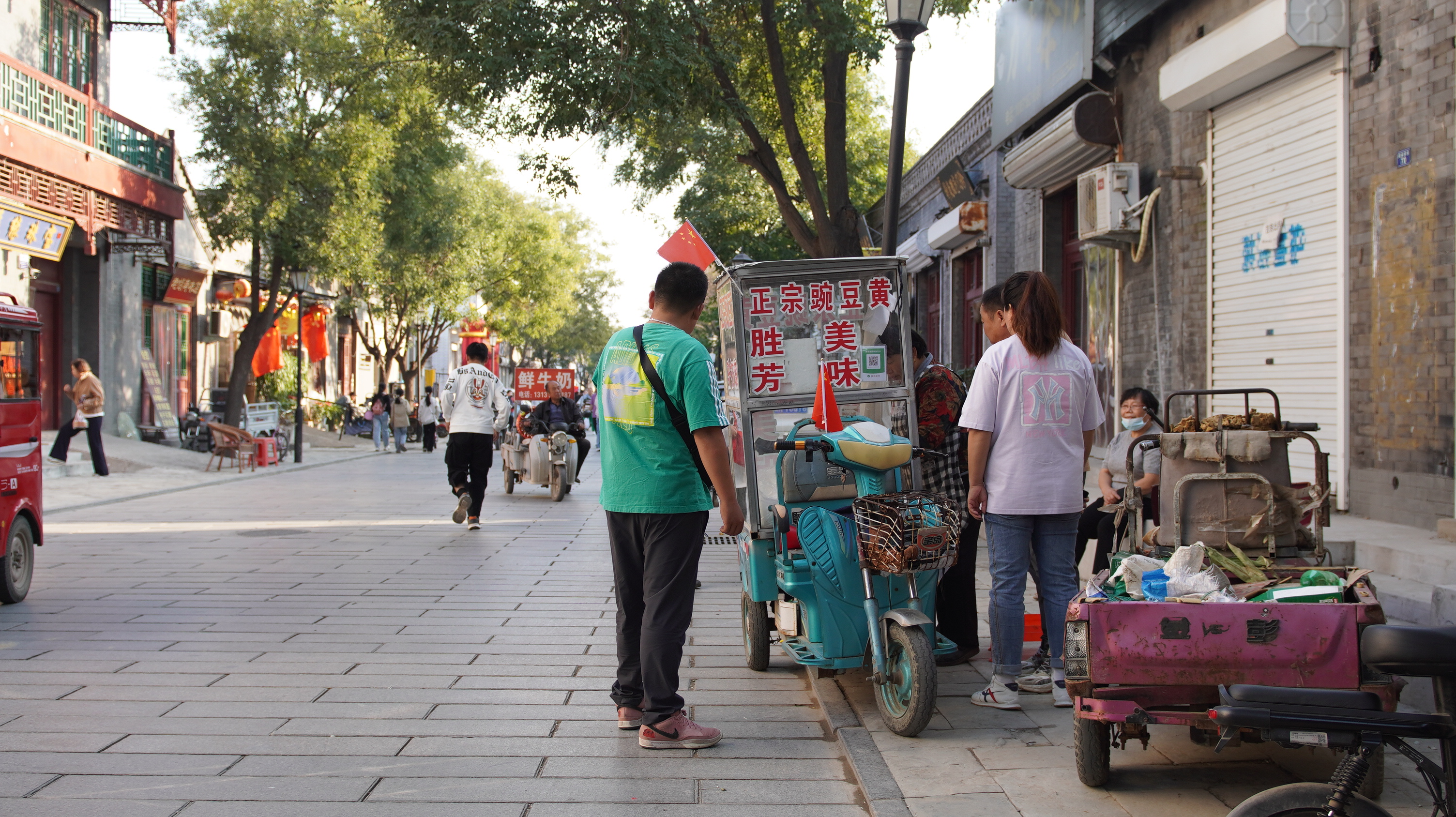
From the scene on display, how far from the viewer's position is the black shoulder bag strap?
4332 millimetres

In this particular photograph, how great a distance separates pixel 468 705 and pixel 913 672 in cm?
196

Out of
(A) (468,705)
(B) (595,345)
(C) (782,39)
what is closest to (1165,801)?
(A) (468,705)

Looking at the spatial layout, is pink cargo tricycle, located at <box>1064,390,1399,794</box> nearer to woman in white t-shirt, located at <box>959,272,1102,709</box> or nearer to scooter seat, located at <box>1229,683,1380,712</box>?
woman in white t-shirt, located at <box>959,272,1102,709</box>

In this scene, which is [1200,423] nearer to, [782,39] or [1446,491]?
[1446,491]

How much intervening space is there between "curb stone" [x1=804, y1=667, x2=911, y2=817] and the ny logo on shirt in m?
1.44

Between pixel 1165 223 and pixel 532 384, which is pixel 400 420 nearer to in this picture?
pixel 532 384

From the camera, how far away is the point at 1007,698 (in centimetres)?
471

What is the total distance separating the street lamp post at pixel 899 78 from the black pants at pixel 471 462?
443cm

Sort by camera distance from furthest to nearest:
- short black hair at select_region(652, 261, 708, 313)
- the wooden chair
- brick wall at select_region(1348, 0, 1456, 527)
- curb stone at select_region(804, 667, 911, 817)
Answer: the wooden chair → brick wall at select_region(1348, 0, 1456, 527) → short black hair at select_region(652, 261, 708, 313) → curb stone at select_region(804, 667, 911, 817)

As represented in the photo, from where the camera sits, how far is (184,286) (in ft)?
88.1

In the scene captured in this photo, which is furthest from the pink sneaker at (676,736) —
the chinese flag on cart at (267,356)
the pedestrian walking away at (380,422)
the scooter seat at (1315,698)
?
the chinese flag on cart at (267,356)

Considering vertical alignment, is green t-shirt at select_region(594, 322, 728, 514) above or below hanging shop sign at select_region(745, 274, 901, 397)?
below

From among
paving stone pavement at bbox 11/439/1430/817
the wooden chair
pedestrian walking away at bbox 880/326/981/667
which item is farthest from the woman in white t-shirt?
the wooden chair

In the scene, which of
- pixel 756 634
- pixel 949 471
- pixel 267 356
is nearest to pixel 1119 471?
pixel 949 471
